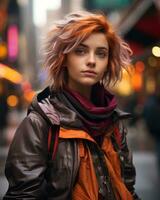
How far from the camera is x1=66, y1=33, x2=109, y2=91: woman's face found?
303cm

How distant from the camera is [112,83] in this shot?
3303 mm

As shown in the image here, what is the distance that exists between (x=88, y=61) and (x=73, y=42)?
126 mm

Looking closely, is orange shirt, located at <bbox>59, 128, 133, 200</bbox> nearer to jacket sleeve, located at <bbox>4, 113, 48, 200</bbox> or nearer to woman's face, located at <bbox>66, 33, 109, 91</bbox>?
jacket sleeve, located at <bbox>4, 113, 48, 200</bbox>

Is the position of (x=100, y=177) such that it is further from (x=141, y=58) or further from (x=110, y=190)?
(x=141, y=58)

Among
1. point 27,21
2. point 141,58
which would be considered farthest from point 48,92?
point 27,21

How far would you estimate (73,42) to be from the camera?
299 cm

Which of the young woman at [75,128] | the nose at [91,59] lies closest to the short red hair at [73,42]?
the young woman at [75,128]

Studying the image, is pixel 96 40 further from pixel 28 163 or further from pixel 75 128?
pixel 28 163

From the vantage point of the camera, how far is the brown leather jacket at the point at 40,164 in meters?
2.85

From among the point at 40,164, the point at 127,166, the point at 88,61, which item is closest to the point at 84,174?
the point at 40,164

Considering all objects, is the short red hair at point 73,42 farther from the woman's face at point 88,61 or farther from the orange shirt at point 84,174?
the orange shirt at point 84,174

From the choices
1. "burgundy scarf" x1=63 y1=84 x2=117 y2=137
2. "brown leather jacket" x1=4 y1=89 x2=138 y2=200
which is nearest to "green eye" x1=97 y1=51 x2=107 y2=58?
"burgundy scarf" x1=63 y1=84 x2=117 y2=137

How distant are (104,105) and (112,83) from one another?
0.41 feet

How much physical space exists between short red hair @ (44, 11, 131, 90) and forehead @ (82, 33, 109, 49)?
23 mm
